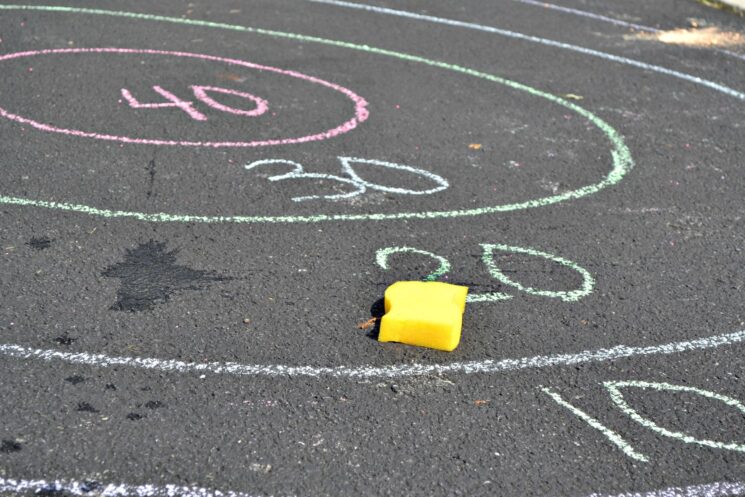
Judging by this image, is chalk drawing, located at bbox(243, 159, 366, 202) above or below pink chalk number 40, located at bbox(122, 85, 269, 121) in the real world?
below

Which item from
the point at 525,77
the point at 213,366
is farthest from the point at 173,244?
the point at 525,77

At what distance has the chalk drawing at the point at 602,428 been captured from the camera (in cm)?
409

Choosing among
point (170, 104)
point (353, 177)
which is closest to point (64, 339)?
point (353, 177)

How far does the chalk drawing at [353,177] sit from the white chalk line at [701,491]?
2.69 metres

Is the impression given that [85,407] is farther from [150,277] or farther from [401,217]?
[401,217]

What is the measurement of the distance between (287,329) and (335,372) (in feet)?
1.27

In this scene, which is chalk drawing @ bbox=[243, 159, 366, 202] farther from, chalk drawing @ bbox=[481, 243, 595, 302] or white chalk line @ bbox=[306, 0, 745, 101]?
white chalk line @ bbox=[306, 0, 745, 101]

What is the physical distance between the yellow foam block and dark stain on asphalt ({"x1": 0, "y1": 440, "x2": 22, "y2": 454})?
1.56 metres

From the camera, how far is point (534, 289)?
5.26 m

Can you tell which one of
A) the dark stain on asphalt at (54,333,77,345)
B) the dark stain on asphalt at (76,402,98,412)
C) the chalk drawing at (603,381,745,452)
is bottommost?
the dark stain on asphalt at (76,402,98,412)

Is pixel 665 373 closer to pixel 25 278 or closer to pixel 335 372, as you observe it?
pixel 335 372

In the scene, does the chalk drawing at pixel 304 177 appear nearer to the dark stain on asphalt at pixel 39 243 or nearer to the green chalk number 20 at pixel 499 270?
the green chalk number 20 at pixel 499 270

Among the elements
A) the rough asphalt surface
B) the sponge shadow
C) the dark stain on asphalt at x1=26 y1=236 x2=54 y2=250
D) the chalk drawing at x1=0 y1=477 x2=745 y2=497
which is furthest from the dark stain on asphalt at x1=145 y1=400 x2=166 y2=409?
the dark stain on asphalt at x1=26 y1=236 x2=54 y2=250

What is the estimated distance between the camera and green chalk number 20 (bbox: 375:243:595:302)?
204 inches
